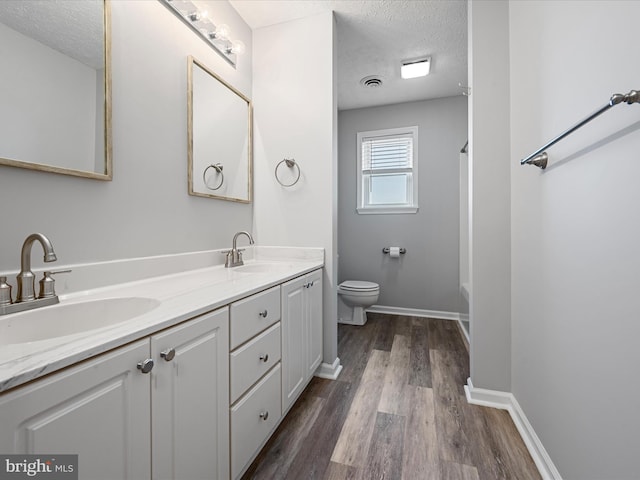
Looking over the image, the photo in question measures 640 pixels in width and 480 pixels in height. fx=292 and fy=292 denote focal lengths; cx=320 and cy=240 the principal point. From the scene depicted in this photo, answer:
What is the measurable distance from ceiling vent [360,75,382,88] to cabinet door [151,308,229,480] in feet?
9.20

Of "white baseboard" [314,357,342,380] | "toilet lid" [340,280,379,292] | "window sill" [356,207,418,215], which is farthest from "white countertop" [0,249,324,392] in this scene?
"window sill" [356,207,418,215]

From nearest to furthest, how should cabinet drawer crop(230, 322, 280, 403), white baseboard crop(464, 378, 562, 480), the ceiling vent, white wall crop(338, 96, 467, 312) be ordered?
1. cabinet drawer crop(230, 322, 280, 403)
2. white baseboard crop(464, 378, 562, 480)
3. the ceiling vent
4. white wall crop(338, 96, 467, 312)

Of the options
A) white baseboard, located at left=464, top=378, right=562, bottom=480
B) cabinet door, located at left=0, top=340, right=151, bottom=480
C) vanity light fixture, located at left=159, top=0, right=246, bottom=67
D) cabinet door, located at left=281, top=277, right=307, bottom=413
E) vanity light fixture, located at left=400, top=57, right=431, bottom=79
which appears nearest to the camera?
cabinet door, located at left=0, top=340, right=151, bottom=480

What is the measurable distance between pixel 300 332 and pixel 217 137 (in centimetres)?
130

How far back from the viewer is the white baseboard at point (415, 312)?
3302mm

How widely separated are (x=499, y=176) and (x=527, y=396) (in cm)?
116

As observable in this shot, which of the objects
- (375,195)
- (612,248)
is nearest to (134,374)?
(612,248)

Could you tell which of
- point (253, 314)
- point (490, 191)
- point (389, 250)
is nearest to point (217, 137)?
point (253, 314)

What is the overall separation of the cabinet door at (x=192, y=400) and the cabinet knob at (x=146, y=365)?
0.07ft

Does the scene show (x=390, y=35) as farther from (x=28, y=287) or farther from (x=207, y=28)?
(x=28, y=287)

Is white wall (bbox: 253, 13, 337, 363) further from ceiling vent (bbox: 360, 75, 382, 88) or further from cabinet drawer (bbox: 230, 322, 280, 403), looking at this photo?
ceiling vent (bbox: 360, 75, 382, 88)

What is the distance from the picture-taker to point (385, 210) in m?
3.52

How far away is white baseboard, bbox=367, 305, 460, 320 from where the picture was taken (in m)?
3.30

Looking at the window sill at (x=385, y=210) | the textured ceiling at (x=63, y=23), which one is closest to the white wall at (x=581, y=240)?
the textured ceiling at (x=63, y=23)
